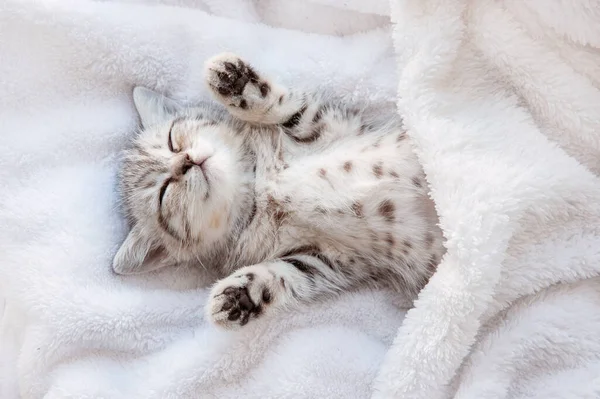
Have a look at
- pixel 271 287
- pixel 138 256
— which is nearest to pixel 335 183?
pixel 271 287

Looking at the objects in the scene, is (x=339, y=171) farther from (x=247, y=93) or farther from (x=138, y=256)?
(x=138, y=256)

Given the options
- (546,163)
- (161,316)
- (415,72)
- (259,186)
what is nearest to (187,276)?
(161,316)

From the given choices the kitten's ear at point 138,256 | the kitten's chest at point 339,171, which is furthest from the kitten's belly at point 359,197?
the kitten's ear at point 138,256

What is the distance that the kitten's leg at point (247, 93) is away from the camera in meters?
1.25

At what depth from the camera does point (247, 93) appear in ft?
4.14

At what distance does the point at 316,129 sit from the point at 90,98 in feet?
1.85

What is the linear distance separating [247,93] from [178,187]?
0.25m

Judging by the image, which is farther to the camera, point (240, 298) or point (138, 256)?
point (138, 256)

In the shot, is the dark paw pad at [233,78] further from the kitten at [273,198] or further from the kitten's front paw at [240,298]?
the kitten's front paw at [240,298]

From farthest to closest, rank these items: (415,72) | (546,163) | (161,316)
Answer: (161,316)
(415,72)
(546,163)

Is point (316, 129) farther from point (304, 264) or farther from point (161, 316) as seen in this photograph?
point (161, 316)

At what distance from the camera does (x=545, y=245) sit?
104 cm

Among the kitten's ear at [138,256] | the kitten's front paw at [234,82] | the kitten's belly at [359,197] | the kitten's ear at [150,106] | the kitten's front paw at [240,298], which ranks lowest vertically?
the kitten's ear at [138,256]

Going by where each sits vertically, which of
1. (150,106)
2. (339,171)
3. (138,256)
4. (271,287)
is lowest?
(138,256)
